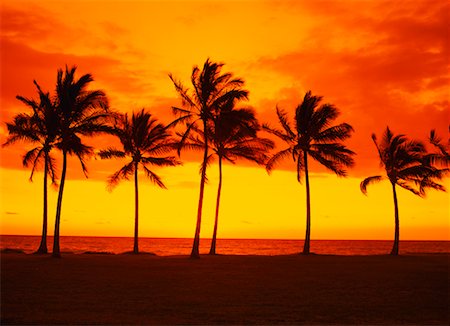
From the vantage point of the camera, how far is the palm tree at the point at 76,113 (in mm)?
34969

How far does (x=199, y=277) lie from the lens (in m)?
23.7

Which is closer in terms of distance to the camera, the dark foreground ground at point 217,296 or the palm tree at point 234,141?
the dark foreground ground at point 217,296

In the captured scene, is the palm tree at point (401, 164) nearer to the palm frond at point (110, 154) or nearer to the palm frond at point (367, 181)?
the palm frond at point (367, 181)

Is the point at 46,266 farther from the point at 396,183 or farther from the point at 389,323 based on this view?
the point at 396,183

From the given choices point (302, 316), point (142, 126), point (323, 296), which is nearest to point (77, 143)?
point (142, 126)

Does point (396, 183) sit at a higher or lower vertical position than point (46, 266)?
higher

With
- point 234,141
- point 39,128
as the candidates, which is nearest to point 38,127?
point 39,128

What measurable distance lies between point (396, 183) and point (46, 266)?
29.3 metres

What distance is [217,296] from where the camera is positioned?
57.6 feet

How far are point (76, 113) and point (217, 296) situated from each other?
21331mm

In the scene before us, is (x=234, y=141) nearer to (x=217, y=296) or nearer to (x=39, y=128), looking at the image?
(x=39, y=128)

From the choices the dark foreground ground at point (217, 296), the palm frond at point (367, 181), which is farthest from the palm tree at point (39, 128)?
the palm frond at point (367, 181)

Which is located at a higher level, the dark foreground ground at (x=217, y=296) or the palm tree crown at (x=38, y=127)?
the palm tree crown at (x=38, y=127)

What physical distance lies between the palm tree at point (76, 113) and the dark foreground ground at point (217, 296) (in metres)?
Result: 10.1
